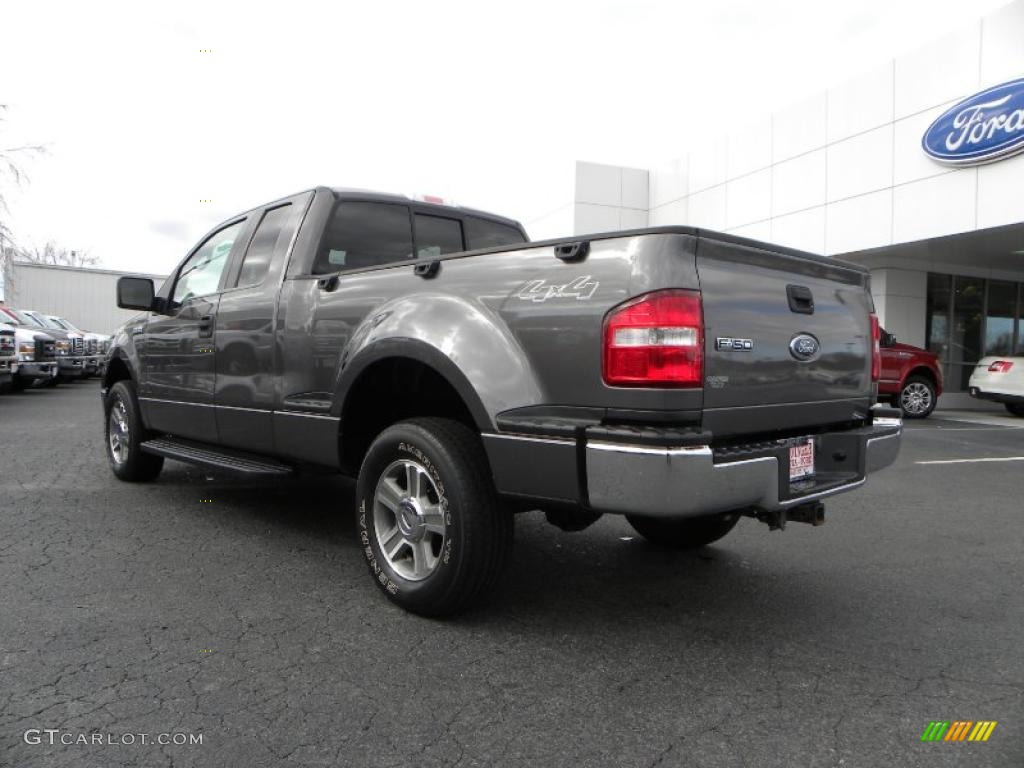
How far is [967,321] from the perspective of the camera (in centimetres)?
1762

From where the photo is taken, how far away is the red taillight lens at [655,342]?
98.7 inches

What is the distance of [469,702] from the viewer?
2459mm

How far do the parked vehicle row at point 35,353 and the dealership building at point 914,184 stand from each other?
14503 mm

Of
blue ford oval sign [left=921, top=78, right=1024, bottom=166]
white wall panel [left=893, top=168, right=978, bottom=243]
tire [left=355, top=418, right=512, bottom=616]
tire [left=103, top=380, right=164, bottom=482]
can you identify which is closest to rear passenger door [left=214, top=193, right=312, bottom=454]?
tire [left=355, top=418, right=512, bottom=616]

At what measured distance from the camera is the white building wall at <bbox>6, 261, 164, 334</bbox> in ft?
83.6

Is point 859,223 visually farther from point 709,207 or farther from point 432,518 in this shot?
point 432,518

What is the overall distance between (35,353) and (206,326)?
12133mm

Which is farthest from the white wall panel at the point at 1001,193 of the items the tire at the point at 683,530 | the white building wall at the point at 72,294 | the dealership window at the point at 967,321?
the white building wall at the point at 72,294

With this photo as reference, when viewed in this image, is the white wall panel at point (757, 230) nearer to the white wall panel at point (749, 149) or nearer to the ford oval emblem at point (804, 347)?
the white wall panel at point (749, 149)

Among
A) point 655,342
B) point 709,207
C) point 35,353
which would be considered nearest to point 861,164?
point 709,207

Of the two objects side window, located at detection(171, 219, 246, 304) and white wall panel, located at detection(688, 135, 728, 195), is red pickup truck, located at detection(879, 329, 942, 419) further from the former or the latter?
side window, located at detection(171, 219, 246, 304)

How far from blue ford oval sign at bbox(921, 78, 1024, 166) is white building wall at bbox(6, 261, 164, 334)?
2298 cm

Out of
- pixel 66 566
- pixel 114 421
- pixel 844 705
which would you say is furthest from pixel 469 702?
pixel 114 421

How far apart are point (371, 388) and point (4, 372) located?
11.9 metres
